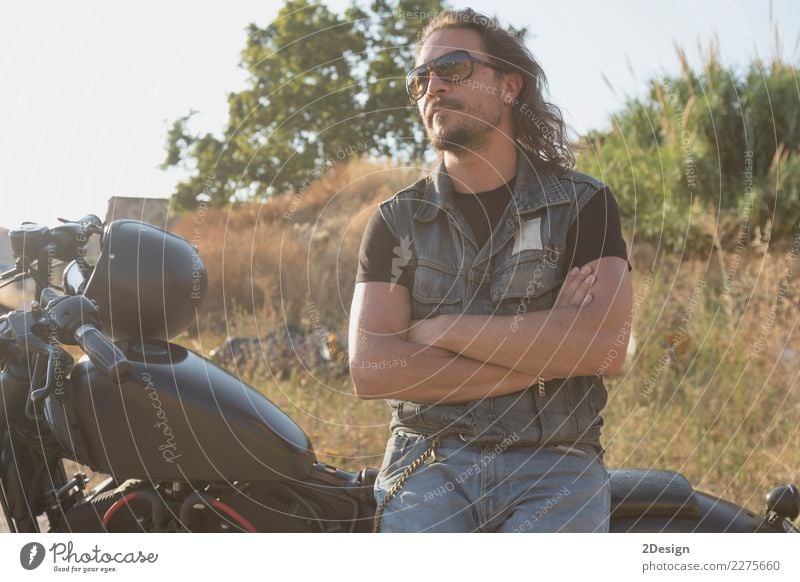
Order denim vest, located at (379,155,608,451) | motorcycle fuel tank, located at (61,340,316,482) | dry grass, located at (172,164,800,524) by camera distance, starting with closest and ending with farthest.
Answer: motorcycle fuel tank, located at (61,340,316,482) → denim vest, located at (379,155,608,451) → dry grass, located at (172,164,800,524)

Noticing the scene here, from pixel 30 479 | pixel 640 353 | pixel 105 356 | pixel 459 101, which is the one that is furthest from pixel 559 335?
pixel 640 353

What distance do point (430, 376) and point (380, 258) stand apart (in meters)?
0.35

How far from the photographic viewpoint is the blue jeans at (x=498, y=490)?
2238 mm

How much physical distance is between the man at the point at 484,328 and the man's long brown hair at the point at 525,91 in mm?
63

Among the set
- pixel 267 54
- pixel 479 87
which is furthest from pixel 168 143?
pixel 479 87

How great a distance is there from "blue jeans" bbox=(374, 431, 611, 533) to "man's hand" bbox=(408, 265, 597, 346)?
0.86 feet

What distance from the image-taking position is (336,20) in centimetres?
315

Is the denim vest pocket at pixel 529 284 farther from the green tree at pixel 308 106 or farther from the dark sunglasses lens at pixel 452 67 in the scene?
the green tree at pixel 308 106

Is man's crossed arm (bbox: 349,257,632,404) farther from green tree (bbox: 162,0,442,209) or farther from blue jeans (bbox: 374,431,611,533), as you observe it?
green tree (bbox: 162,0,442,209)

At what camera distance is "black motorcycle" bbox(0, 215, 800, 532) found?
216 cm

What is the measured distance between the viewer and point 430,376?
2.27m

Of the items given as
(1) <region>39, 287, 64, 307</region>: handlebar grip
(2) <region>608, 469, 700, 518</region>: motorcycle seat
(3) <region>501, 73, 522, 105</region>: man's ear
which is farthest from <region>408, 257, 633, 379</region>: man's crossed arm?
(1) <region>39, 287, 64, 307</region>: handlebar grip

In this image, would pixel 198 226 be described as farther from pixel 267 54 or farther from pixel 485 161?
pixel 485 161
